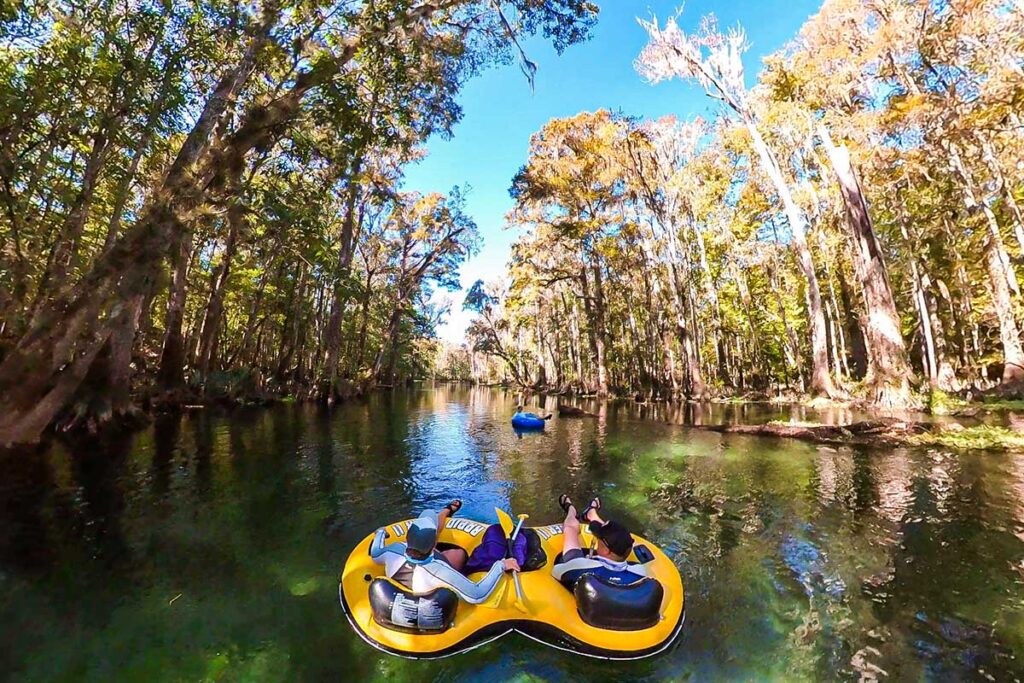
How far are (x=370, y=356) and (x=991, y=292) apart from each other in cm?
5572

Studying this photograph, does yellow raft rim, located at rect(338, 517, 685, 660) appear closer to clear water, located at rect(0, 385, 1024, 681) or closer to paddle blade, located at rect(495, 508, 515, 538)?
clear water, located at rect(0, 385, 1024, 681)

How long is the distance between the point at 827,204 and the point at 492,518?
27.4 metres

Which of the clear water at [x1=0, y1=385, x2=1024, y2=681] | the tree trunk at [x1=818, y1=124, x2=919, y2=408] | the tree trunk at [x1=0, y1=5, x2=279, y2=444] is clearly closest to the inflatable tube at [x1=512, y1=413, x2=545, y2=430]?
the clear water at [x1=0, y1=385, x2=1024, y2=681]

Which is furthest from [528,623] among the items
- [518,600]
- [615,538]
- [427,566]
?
[615,538]

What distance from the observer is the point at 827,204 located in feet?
83.0

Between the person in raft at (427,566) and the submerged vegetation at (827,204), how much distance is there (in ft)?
46.3

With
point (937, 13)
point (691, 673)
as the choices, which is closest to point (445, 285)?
point (937, 13)

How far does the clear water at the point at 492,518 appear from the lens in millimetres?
3936

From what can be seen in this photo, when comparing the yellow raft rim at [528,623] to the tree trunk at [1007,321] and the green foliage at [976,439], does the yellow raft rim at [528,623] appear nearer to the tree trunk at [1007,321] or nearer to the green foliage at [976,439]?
the green foliage at [976,439]

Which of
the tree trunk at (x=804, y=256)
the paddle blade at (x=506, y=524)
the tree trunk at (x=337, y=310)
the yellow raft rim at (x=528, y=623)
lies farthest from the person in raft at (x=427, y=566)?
the tree trunk at (x=804, y=256)

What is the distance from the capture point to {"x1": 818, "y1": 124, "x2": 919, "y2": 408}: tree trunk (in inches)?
717

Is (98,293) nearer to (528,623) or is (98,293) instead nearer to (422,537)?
(422,537)

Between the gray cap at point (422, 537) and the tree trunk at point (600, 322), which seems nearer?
the gray cap at point (422, 537)

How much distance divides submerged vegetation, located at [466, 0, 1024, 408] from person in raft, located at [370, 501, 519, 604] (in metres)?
14.1
